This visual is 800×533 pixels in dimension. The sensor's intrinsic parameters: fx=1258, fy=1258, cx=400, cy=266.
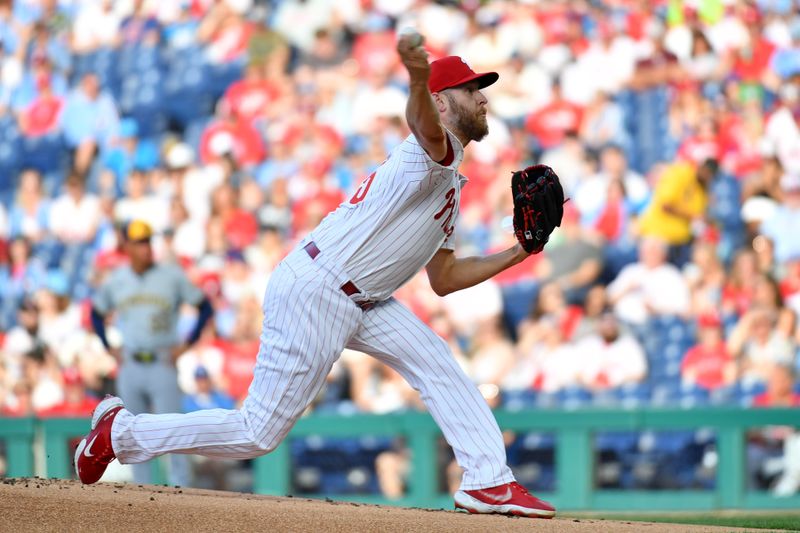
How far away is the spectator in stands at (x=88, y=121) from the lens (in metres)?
12.0

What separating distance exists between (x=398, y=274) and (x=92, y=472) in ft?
4.59

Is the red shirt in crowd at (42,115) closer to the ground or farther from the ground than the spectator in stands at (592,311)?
farther from the ground

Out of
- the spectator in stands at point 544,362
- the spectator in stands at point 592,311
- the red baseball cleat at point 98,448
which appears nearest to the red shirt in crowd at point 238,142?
the spectator in stands at point 544,362

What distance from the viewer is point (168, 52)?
1234 cm

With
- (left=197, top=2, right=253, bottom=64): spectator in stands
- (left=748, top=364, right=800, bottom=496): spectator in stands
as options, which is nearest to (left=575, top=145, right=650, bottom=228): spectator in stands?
(left=748, top=364, right=800, bottom=496): spectator in stands

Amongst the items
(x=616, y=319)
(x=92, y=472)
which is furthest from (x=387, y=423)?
(x=92, y=472)

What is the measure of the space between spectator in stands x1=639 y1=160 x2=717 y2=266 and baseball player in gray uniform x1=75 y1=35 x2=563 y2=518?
15.6ft

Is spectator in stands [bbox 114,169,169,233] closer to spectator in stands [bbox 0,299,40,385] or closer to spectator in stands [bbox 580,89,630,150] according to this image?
spectator in stands [bbox 0,299,40,385]

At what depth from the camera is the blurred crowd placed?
29.1 feet

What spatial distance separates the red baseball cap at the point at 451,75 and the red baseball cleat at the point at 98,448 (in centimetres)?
172

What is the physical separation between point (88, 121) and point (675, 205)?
590cm

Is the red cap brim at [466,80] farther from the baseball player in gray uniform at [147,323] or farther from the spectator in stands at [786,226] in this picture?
the spectator in stands at [786,226]

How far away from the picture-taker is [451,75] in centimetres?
455

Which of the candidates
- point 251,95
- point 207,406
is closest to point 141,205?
point 251,95
